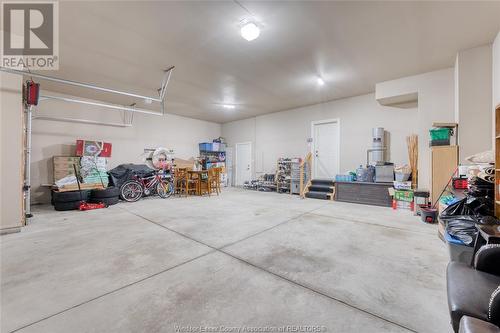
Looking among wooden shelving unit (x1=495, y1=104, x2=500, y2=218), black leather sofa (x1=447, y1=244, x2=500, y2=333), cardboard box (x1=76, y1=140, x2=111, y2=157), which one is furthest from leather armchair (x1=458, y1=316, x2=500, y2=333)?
cardboard box (x1=76, y1=140, x2=111, y2=157)

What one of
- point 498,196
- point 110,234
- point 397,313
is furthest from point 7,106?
point 498,196

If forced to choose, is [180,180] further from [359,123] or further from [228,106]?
[359,123]

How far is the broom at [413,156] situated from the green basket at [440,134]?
105cm

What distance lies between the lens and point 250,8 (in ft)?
8.89

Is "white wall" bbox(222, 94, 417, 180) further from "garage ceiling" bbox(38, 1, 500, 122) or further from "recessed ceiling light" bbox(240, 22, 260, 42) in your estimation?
"recessed ceiling light" bbox(240, 22, 260, 42)

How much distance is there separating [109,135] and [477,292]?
321 inches

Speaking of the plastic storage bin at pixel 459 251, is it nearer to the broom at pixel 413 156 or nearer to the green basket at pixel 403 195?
the green basket at pixel 403 195

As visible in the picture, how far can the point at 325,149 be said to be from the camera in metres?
6.93

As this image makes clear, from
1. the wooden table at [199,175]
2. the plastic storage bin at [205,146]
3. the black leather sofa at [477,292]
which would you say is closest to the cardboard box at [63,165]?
the wooden table at [199,175]

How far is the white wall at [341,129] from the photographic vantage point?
18.3 ft

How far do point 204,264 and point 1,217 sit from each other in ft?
10.6

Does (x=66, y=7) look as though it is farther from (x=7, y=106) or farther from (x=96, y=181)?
(x=96, y=181)

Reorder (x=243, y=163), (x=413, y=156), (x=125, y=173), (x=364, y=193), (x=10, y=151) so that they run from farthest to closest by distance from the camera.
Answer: (x=243, y=163) < (x=125, y=173) < (x=364, y=193) < (x=413, y=156) < (x=10, y=151)

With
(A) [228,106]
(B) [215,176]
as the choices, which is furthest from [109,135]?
(A) [228,106]
